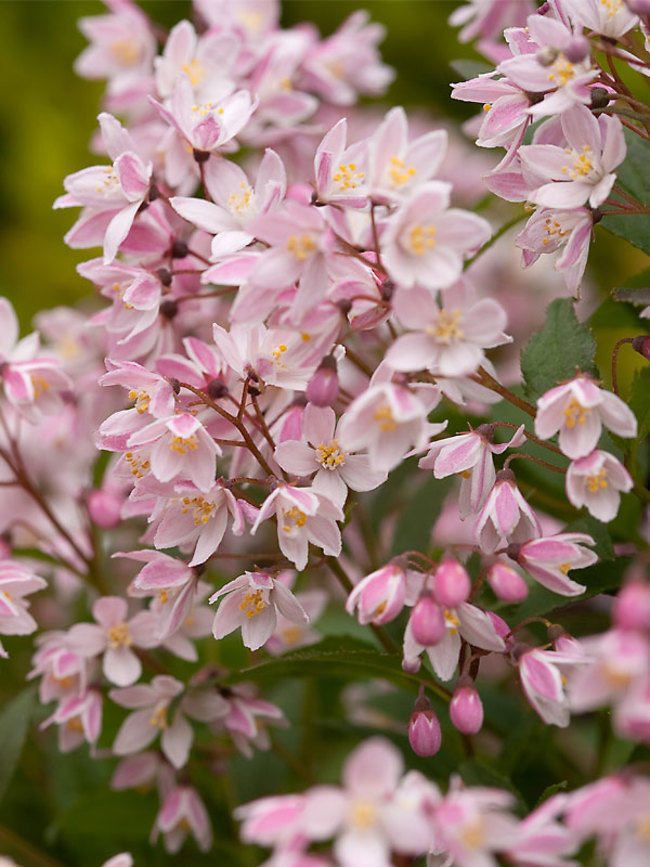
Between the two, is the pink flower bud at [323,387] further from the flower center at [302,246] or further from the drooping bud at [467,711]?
the drooping bud at [467,711]

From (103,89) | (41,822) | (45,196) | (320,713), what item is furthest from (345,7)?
(41,822)

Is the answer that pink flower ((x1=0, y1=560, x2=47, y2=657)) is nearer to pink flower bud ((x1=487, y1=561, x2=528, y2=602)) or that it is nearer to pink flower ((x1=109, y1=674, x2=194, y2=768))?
pink flower ((x1=109, y1=674, x2=194, y2=768))

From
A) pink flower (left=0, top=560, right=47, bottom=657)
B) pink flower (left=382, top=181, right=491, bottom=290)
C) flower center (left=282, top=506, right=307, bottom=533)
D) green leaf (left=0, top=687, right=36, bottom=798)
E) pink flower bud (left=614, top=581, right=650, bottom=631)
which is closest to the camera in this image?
pink flower bud (left=614, top=581, right=650, bottom=631)

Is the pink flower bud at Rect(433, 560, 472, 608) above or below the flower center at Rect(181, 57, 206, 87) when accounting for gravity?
below

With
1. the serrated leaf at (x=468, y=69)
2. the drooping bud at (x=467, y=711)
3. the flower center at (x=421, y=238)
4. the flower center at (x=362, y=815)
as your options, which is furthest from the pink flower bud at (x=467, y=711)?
the serrated leaf at (x=468, y=69)

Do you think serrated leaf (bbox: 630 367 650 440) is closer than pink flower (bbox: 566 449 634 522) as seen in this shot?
No

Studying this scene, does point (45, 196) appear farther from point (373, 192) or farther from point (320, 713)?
point (373, 192)

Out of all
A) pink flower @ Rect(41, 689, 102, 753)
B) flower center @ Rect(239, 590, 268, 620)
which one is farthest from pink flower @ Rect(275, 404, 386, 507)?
pink flower @ Rect(41, 689, 102, 753)

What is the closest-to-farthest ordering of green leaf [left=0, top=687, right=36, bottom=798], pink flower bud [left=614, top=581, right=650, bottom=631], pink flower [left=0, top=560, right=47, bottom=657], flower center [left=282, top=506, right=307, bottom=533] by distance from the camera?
pink flower bud [left=614, top=581, right=650, bottom=631] < flower center [left=282, top=506, right=307, bottom=533] < pink flower [left=0, top=560, right=47, bottom=657] < green leaf [left=0, top=687, right=36, bottom=798]
